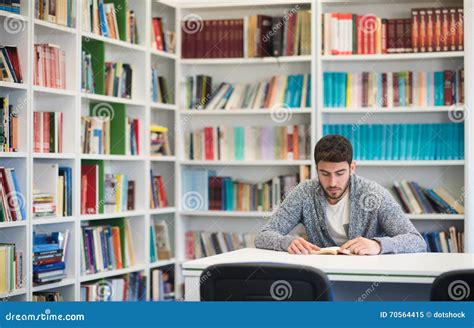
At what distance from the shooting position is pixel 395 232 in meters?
3.80

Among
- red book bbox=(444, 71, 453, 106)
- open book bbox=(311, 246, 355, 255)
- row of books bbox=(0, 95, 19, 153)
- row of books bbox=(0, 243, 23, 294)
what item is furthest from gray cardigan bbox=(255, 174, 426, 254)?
red book bbox=(444, 71, 453, 106)

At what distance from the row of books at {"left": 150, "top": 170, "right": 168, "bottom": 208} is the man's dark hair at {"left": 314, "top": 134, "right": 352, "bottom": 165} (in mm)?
2302

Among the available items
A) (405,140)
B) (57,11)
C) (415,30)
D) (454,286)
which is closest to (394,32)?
(415,30)

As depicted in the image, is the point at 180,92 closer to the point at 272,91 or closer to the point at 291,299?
the point at 272,91

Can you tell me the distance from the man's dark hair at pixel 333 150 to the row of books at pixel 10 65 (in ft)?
5.71

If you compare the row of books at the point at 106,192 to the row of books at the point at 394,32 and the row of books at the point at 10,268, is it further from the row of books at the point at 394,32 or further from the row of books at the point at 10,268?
the row of books at the point at 394,32

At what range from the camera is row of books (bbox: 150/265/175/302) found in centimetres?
592

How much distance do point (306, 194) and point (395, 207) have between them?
1.45 ft

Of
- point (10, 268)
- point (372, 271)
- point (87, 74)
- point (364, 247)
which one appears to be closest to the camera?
point (372, 271)

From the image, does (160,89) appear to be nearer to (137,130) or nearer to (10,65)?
(137,130)

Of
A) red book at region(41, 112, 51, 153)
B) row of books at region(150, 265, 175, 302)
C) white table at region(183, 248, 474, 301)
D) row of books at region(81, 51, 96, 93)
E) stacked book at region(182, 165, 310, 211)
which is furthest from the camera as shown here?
stacked book at region(182, 165, 310, 211)

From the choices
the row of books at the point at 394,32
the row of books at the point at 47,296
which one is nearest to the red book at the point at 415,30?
the row of books at the point at 394,32

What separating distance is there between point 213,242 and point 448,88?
2.06 meters

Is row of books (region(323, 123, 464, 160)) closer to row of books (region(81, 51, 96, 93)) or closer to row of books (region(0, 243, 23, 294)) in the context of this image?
row of books (region(81, 51, 96, 93))
